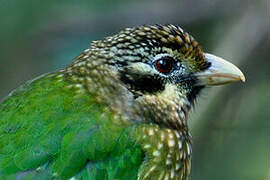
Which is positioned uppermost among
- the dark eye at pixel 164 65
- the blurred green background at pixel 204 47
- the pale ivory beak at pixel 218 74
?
the dark eye at pixel 164 65

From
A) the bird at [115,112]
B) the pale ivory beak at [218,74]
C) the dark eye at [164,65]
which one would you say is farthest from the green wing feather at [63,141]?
the pale ivory beak at [218,74]

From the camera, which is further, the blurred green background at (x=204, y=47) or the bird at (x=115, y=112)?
the blurred green background at (x=204, y=47)

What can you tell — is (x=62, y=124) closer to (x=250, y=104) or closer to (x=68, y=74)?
(x=68, y=74)

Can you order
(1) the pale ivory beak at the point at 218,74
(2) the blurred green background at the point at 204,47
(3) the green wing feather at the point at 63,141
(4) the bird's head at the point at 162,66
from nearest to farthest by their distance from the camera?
(3) the green wing feather at the point at 63,141, (4) the bird's head at the point at 162,66, (1) the pale ivory beak at the point at 218,74, (2) the blurred green background at the point at 204,47

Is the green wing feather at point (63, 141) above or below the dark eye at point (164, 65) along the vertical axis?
below

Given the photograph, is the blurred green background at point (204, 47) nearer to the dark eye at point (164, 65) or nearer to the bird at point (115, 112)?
the bird at point (115, 112)

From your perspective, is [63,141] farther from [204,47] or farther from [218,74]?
[204,47]

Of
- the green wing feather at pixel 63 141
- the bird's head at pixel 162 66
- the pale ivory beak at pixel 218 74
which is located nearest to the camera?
the green wing feather at pixel 63 141

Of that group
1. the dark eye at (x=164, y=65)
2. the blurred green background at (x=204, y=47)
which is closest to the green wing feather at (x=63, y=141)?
the dark eye at (x=164, y=65)
